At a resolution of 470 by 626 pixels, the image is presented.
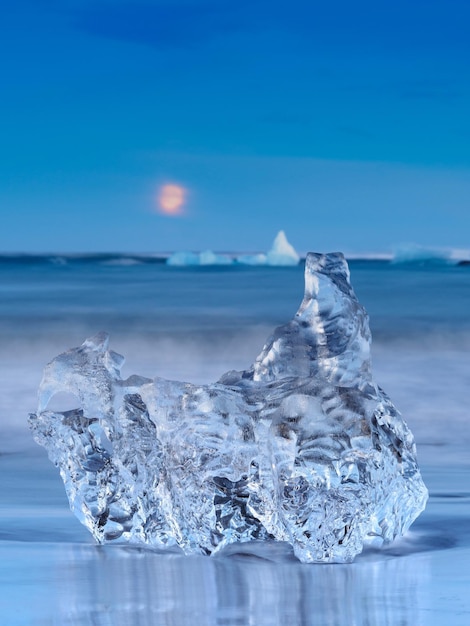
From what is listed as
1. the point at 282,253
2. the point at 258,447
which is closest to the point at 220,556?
the point at 258,447

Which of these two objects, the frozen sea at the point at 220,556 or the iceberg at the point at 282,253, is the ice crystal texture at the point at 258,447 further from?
the iceberg at the point at 282,253

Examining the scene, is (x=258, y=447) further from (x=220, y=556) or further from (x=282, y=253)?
(x=282, y=253)

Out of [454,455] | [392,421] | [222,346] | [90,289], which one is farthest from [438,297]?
[392,421]

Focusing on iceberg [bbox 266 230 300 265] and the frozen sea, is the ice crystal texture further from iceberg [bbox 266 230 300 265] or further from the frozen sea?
iceberg [bbox 266 230 300 265]

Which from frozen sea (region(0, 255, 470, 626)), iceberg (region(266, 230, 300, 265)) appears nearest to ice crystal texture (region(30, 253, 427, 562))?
frozen sea (region(0, 255, 470, 626))

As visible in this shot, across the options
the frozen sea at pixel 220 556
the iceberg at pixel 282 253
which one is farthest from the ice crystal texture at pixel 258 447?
the iceberg at pixel 282 253
